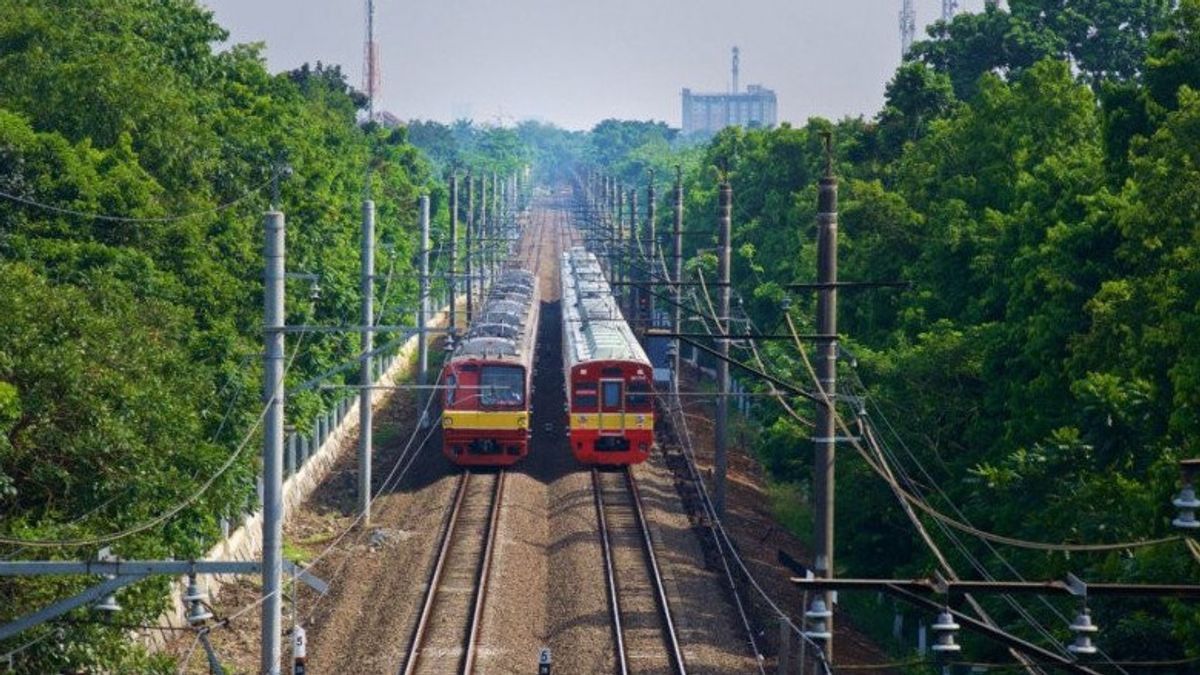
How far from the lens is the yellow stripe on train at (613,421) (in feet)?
132

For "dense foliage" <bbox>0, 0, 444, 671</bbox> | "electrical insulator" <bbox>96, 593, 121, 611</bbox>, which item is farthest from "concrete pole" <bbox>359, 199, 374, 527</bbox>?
"electrical insulator" <bbox>96, 593, 121, 611</bbox>

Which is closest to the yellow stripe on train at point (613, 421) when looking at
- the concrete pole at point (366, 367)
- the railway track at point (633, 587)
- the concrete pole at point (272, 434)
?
the railway track at point (633, 587)

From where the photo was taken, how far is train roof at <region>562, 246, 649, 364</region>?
133 ft

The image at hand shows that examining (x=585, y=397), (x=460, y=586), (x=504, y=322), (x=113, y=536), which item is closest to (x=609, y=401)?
(x=585, y=397)

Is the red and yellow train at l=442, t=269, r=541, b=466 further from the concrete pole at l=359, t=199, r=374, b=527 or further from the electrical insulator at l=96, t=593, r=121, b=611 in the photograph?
Answer: the electrical insulator at l=96, t=593, r=121, b=611

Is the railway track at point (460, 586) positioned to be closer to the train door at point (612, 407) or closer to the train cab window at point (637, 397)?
the train door at point (612, 407)

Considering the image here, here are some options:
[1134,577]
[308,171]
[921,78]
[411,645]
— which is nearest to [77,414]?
[411,645]

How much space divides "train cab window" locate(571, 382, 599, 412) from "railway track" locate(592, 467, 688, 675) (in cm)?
178

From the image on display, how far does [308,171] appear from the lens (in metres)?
45.6

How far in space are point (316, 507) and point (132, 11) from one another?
15392mm

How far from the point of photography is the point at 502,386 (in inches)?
1556

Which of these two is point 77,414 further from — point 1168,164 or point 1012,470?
point 1168,164

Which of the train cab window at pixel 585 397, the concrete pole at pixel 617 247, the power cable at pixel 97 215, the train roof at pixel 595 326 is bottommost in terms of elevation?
the train cab window at pixel 585 397

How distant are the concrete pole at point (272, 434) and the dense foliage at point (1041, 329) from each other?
8.62 meters
